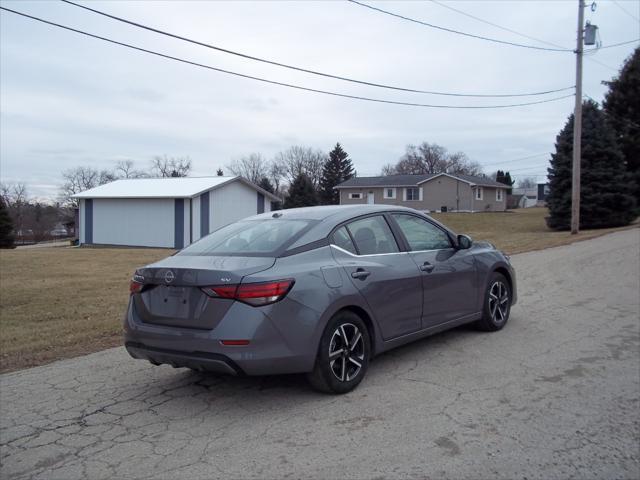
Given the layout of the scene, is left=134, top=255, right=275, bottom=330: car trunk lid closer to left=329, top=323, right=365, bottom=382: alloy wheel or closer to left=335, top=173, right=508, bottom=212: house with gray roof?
left=329, top=323, right=365, bottom=382: alloy wheel

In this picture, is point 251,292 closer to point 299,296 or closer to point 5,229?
point 299,296

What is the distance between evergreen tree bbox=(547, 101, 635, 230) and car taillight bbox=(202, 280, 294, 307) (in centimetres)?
2994

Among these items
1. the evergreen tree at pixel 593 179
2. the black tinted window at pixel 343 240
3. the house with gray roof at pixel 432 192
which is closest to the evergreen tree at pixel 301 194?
the house with gray roof at pixel 432 192

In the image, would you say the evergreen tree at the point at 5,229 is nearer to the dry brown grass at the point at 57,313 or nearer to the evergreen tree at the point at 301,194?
the evergreen tree at the point at 301,194

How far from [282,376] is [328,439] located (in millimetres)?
1450

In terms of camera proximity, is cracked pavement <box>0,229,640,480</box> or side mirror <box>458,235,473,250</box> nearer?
cracked pavement <box>0,229,640,480</box>

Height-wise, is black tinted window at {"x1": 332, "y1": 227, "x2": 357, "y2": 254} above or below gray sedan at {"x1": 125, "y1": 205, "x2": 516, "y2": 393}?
above

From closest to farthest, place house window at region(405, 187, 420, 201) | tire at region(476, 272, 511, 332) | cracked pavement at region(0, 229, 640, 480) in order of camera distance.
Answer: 1. cracked pavement at region(0, 229, 640, 480)
2. tire at region(476, 272, 511, 332)
3. house window at region(405, 187, 420, 201)

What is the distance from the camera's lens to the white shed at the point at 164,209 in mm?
32438

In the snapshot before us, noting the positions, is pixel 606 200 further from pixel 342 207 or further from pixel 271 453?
pixel 271 453

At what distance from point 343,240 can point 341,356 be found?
3.43 ft

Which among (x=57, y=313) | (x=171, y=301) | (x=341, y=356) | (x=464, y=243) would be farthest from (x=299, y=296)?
(x=57, y=313)

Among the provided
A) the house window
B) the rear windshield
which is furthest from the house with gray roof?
the rear windshield

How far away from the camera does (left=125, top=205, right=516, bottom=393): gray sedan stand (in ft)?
13.8
